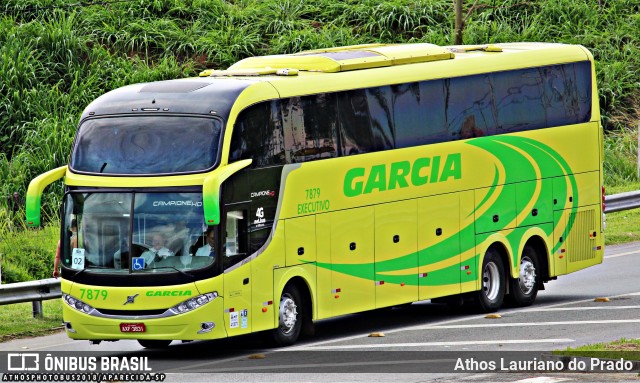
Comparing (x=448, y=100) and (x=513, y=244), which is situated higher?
(x=448, y=100)

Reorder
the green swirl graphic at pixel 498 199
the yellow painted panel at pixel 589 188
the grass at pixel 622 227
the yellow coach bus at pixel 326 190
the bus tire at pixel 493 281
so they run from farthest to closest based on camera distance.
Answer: the grass at pixel 622 227 < the yellow painted panel at pixel 589 188 < the bus tire at pixel 493 281 < the green swirl graphic at pixel 498 199 < the yellow coach bus at pixel 326 190

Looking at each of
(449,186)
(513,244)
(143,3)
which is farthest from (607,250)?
(143,3)

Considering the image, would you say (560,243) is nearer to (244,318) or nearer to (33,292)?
(244,318)

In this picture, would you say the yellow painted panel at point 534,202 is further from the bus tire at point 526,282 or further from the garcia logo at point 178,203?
the garcia logo at point 178,203

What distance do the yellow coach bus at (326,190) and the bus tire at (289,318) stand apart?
1.0 inches

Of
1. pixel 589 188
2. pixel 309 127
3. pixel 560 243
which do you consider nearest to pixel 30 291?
pixel 309 127

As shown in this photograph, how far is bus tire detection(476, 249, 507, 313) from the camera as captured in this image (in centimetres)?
2098

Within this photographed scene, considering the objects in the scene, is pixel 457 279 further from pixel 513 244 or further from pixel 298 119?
pixel 298 119

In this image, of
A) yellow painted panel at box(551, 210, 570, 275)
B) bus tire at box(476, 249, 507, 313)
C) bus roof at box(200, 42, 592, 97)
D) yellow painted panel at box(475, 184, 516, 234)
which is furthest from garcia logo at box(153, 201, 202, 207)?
yellow painted panel at box(551, 210, 570, 275)

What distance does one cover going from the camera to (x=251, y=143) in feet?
56.1

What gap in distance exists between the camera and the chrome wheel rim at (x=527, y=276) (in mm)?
21550

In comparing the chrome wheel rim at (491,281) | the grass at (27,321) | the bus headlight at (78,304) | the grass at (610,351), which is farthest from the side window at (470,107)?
the grass at (27,321)

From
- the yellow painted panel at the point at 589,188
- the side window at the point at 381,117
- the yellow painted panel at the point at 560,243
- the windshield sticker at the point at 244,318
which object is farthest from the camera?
the yellow painted panel at the point at 589,188

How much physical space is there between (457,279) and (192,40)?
60.9ft
